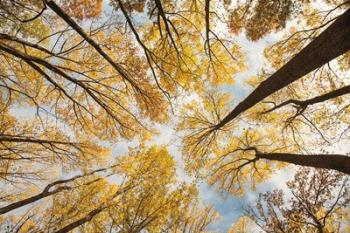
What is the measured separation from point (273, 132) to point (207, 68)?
4.36 m

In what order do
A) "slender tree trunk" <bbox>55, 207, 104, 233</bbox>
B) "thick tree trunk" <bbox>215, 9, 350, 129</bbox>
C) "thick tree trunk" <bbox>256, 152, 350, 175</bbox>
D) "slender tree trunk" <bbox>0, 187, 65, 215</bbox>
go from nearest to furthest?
"thick tree trunk" <bbox>215, 9, 350, 129</bbox>, "thick tree trunk" <bbox>256, 152, 350, 175</bbox>, "slender tree trunk" <bbox>0, 187, 65, 215</bbox>, "slender tree trunk" <bbox>55, 207, 104, 233</bbox>

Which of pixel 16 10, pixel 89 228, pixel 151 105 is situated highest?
pixel 16 10

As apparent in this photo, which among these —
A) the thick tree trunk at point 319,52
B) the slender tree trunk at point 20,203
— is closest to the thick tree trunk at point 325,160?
the thick tree trunk at point 319,52

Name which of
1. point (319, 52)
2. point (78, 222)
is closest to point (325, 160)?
point (319, 52)

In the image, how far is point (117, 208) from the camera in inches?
385

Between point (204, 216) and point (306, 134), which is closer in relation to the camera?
point (306, 134)

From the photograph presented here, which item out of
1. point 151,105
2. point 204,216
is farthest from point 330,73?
→ point 204,216

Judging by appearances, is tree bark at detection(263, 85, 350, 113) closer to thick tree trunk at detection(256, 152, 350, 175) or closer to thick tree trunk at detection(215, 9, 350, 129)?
thick tree trunk at detection(256, 152, 350, 175)

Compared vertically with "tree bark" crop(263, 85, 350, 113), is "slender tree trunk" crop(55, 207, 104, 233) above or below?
below

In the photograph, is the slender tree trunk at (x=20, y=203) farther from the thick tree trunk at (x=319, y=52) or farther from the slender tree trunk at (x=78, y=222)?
the thick tree trunk at (x=319, y=52)

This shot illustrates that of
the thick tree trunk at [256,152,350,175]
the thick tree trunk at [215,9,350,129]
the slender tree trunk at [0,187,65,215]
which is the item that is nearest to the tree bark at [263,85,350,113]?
the thick tree trunk at [256,152,350,175]

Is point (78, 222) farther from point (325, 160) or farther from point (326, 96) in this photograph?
point (326, 96)

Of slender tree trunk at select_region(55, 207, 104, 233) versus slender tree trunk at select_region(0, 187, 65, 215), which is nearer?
slender tree trunk at select_region(0, 187, 65, 215)

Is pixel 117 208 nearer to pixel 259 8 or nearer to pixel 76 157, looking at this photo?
pixel 76 157
